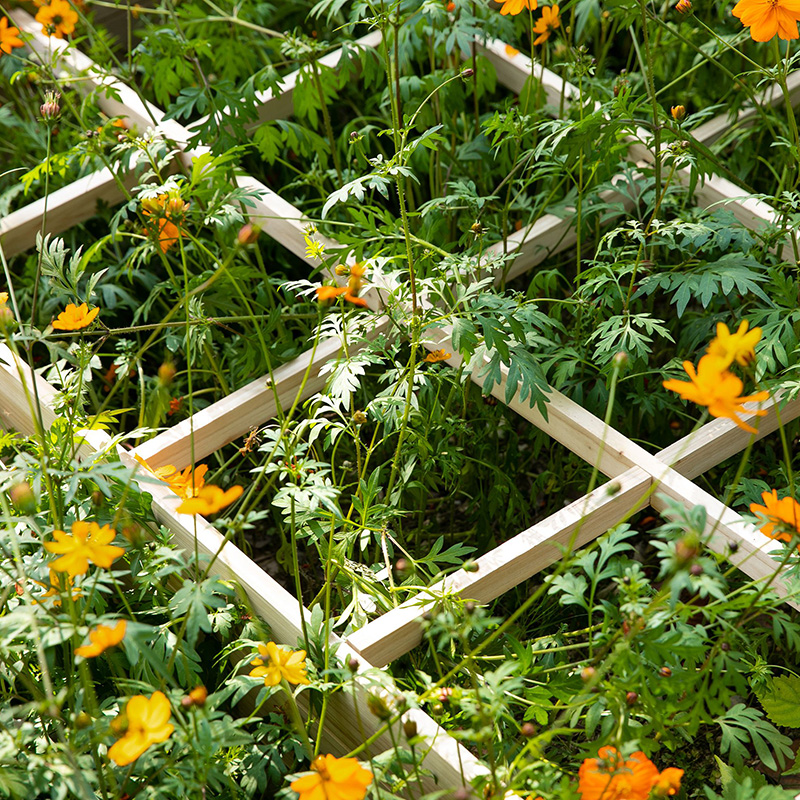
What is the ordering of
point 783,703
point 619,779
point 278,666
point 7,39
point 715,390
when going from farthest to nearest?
point 7,39, point 783,703, point 278,666, point 619,779, point 715,390

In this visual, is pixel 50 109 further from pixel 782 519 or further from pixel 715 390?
pixel 782 519

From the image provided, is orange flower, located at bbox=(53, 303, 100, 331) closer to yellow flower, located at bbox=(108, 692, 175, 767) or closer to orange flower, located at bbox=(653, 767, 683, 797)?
yellow flower, located at bbox=(108, 692, 175, 767)

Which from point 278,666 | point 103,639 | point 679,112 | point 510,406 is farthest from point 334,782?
point 679,112

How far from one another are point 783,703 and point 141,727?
3.48 ft

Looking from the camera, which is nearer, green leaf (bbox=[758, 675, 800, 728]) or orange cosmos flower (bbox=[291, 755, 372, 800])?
orange cosmos flower (bbox=[291, 755, 372, 800])

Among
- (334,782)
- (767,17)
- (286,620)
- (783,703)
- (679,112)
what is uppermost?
(767,17)

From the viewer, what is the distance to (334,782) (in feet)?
3.57

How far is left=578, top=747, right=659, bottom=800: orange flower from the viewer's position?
1.11 metres

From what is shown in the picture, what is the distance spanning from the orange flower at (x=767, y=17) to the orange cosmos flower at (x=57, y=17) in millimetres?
1256

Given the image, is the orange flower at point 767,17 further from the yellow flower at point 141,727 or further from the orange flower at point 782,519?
the yellow flower at point 141,727

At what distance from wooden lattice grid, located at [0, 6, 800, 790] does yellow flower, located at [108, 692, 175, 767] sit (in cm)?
20

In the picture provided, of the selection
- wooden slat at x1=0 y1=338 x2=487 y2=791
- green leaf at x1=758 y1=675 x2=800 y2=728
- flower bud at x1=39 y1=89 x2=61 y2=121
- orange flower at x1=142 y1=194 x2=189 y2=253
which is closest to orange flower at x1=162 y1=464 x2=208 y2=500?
wooden slat at x1=0 y1=338 x2=487 y2=791

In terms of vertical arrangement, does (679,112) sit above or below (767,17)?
below

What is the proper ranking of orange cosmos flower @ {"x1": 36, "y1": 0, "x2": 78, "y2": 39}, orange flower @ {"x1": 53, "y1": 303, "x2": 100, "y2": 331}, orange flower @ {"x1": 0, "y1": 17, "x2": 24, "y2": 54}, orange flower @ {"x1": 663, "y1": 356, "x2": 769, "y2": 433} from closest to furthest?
1. orange flower @ {"x1": 663, "y1": 356, "x2": 769, "y2": 433}
2. orange flower @ {"x1": 53, "y1": 303, "x2": 100, "y2": 331}
3. orange cosmos flower @ {"x1": 36, "y1": 0, "x2": 78, "y2": 39}
4. orange flower @ {"x1": 0, "y1": 17, "x2": 24, "y2": 54}
